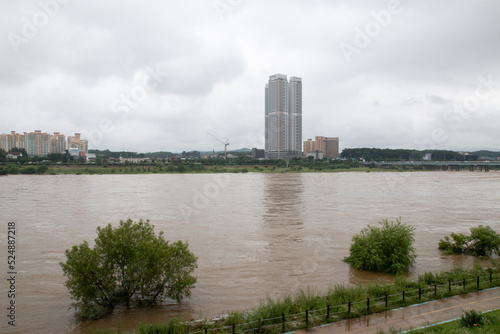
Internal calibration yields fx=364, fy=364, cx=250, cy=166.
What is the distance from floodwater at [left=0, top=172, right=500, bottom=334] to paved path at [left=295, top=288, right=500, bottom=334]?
423cm

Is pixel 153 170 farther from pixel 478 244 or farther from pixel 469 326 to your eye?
pixel 469 326

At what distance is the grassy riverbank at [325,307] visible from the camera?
10.5m

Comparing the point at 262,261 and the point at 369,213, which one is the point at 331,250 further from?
the point at 369,213

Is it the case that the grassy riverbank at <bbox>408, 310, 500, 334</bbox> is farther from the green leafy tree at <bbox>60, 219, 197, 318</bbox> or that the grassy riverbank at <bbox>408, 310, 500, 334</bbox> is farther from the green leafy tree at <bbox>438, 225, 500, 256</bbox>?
the green leafy tree at <bbox>438, 225, 500, 256</bbox>

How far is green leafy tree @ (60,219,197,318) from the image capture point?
1282 centimetres

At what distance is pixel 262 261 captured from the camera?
20172 millimetres

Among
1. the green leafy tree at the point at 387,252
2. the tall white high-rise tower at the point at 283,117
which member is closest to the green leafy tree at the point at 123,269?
the green leafy tree at the point at 387,252

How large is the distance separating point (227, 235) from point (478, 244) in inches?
618

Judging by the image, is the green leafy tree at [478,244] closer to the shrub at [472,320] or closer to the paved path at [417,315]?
the paved path at [417,315]

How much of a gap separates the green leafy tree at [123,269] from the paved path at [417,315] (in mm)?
5701

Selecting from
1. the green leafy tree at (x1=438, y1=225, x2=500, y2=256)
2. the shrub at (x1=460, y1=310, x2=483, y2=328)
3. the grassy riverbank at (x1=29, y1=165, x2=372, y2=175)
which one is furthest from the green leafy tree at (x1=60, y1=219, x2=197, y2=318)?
the grassy riverbank at (x1=29, y1=165, x2=372, y2=175)

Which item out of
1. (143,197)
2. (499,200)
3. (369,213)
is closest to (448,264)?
(369,213)

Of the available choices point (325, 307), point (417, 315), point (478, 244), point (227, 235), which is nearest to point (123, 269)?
point (325, 307)

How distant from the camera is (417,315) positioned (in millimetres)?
10898
